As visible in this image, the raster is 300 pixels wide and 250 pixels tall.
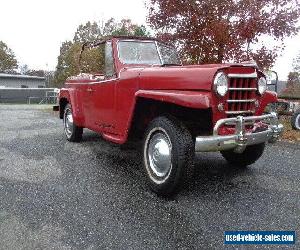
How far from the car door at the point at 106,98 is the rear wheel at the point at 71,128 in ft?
4.36

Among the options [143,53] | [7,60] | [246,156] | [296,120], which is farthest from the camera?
[7,60]

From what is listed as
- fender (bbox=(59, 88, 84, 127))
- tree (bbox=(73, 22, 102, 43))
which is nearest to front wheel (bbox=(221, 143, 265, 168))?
fender (bbox=(59, 88, 84, 127))

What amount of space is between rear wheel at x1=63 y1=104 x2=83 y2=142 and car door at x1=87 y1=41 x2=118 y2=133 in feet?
4.36

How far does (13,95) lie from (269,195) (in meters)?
34.5

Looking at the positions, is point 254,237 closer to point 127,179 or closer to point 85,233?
point 85,233

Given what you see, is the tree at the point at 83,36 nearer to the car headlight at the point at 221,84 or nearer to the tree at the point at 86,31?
the tree at the point at 86,31

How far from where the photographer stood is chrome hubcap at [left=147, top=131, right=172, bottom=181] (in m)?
3.80

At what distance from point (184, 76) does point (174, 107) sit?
0.53 meters

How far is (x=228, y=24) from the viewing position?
937 centimetres

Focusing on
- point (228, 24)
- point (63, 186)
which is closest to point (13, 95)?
point (228, 24)

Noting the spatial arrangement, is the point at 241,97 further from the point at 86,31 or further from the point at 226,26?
the point at 86,31

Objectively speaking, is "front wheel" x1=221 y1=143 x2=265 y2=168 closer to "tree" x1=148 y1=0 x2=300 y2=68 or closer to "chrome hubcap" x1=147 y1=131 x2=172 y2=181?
"chrome hubcap" x1=147 y1=131 x2=172 y2=181

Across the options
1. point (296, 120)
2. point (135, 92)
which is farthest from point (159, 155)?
point (296, 120)

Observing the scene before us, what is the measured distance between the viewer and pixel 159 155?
391 cm
